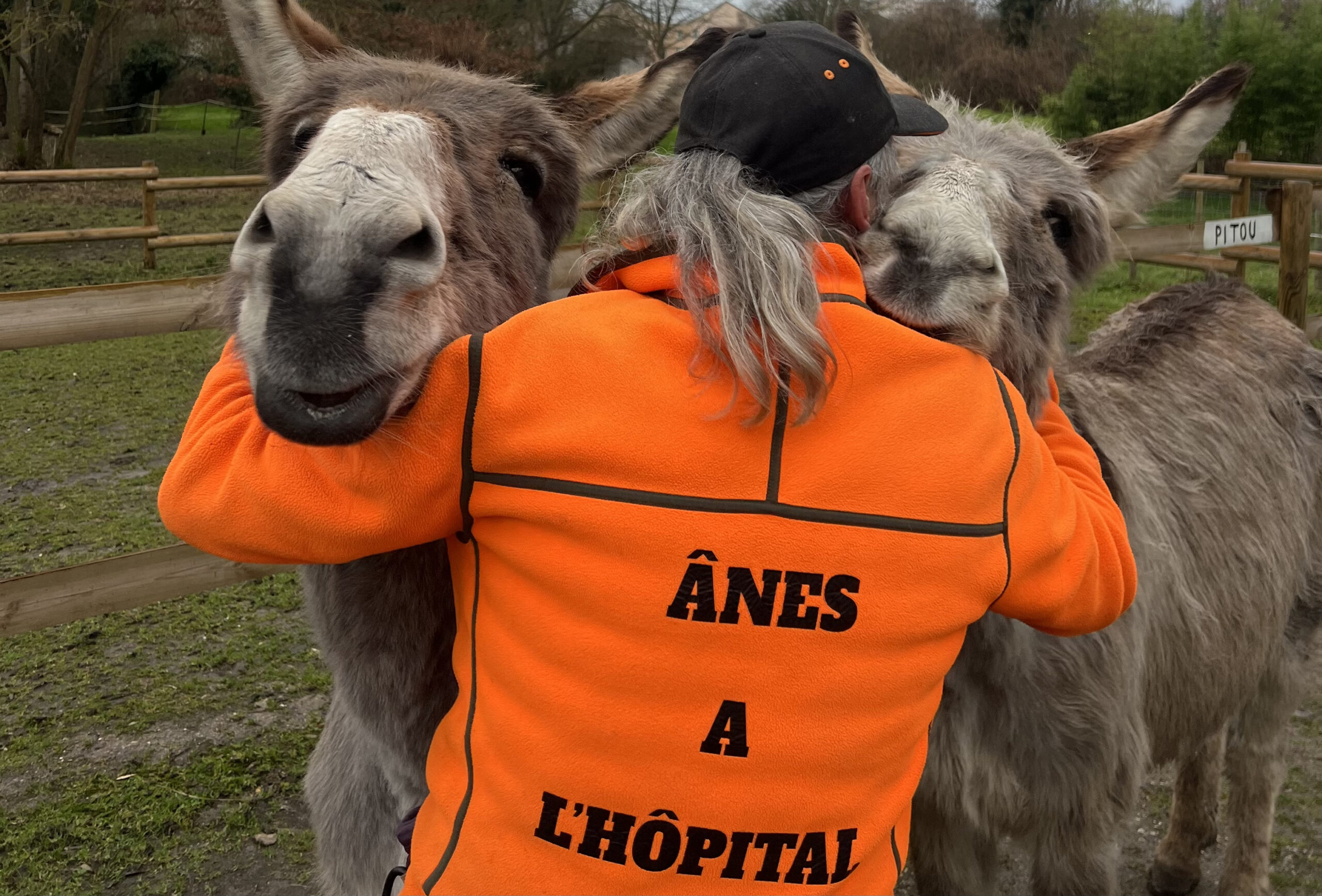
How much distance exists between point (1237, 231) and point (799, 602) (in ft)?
20.4

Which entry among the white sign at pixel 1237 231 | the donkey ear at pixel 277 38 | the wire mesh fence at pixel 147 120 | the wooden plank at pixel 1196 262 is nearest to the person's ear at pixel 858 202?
the donkey ear at pixel 277 38

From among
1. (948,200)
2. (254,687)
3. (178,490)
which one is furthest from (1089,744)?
(254,687)

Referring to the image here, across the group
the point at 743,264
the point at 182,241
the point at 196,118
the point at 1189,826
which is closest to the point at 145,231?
the point at 182,241

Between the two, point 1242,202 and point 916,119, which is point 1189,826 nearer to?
point 916,119

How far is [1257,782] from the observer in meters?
3.11

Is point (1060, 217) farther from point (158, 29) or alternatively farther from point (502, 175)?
point (158, 29)

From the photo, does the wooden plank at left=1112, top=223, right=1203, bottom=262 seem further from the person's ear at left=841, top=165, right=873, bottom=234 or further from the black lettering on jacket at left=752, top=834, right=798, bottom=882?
the black lettering on jacket at left=752, top=834, right=798, bottom=882

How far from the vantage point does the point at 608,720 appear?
123cm

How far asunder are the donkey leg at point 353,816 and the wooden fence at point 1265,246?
4.22 meters

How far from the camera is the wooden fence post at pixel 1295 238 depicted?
648 cm

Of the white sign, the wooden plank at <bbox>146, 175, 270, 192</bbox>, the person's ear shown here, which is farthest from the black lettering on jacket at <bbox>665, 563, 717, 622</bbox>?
the wooden plank at <bbox>146, 175, 270, 192</bbox>

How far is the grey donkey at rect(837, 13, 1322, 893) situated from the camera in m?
1.73

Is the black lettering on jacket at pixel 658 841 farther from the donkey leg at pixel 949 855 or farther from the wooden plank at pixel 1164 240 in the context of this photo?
the wooden plank at pixel 1164 240

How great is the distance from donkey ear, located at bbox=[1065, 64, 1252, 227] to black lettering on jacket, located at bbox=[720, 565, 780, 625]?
4.60 ft
